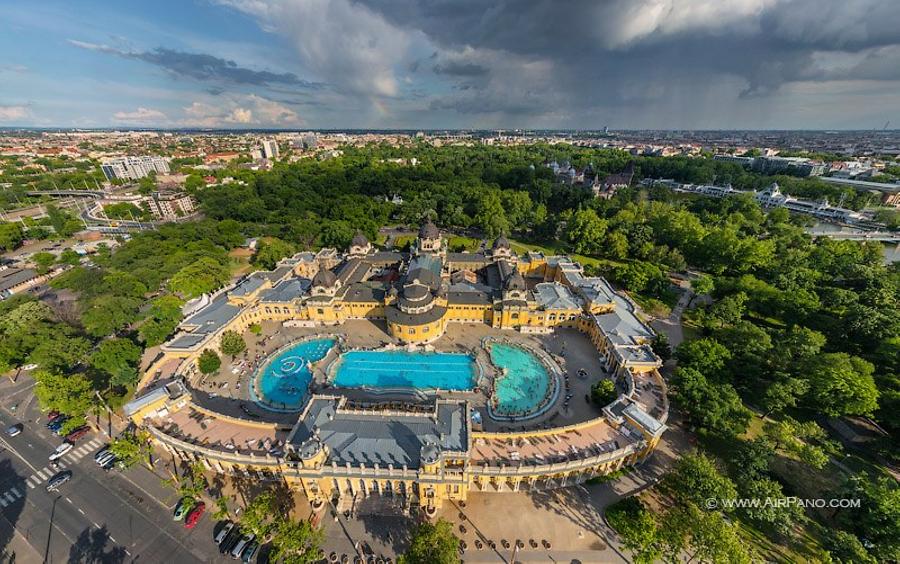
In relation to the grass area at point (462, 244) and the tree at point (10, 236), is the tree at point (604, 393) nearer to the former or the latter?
the grass area at point (462, 244)

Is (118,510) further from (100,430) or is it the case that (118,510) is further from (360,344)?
(360,344)

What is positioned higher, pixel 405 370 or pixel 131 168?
pixel 131 168

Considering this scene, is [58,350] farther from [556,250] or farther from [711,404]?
[556,250]

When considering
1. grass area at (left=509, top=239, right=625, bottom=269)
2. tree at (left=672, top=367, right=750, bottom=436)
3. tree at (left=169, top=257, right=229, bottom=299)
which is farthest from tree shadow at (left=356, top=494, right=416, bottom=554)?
grass area at (left=509, top=239, right=625, bottom=269)

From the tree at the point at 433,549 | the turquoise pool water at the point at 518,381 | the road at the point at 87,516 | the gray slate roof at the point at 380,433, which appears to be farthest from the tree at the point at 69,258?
the tree at the point at 433,549

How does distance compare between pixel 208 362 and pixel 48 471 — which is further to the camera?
pixel 208 362

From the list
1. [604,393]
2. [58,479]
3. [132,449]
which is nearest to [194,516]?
[132,449]

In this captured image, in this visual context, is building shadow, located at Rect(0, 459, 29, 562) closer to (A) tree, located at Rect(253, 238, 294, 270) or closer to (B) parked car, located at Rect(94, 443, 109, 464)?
(B) parked car, located at Rect(94, 443, 109, 464)
